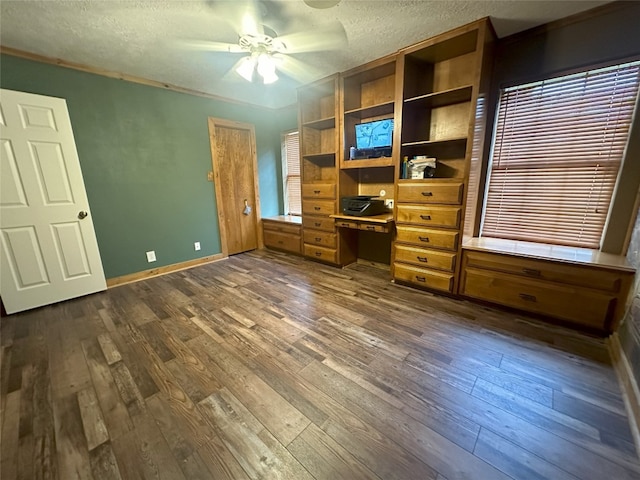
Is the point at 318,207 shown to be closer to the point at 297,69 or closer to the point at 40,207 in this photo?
the point at 297,69

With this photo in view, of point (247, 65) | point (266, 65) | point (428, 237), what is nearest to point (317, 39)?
point (266, 65)

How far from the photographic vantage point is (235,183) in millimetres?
3932

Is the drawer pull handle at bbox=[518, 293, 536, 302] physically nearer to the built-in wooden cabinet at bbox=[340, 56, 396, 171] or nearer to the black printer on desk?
the black printer on desk

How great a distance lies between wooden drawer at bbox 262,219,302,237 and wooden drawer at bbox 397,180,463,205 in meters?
1.68

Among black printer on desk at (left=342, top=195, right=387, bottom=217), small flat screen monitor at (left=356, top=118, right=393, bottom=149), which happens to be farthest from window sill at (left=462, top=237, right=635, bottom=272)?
small flat screen monitor at (left=356, top=118, right=393, bottom=149)

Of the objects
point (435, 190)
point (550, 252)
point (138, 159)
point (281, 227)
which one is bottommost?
point (281, 227)

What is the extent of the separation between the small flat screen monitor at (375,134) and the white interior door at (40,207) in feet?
9.76

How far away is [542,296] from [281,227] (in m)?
3.22

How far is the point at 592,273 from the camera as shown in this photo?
1787 mm

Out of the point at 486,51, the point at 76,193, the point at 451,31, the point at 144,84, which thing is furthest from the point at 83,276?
the point at 486,51

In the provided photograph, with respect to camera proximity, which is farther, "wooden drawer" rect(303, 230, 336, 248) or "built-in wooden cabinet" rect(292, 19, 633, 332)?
"wooden drawer" rect(303, 230, 336, 248)

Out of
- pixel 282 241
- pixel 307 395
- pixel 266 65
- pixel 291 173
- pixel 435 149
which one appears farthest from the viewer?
pixel 291 173

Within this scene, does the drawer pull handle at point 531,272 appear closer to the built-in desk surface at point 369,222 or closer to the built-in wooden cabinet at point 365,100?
the built-in desk surface at point 369,222

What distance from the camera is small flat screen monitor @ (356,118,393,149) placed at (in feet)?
9.01
